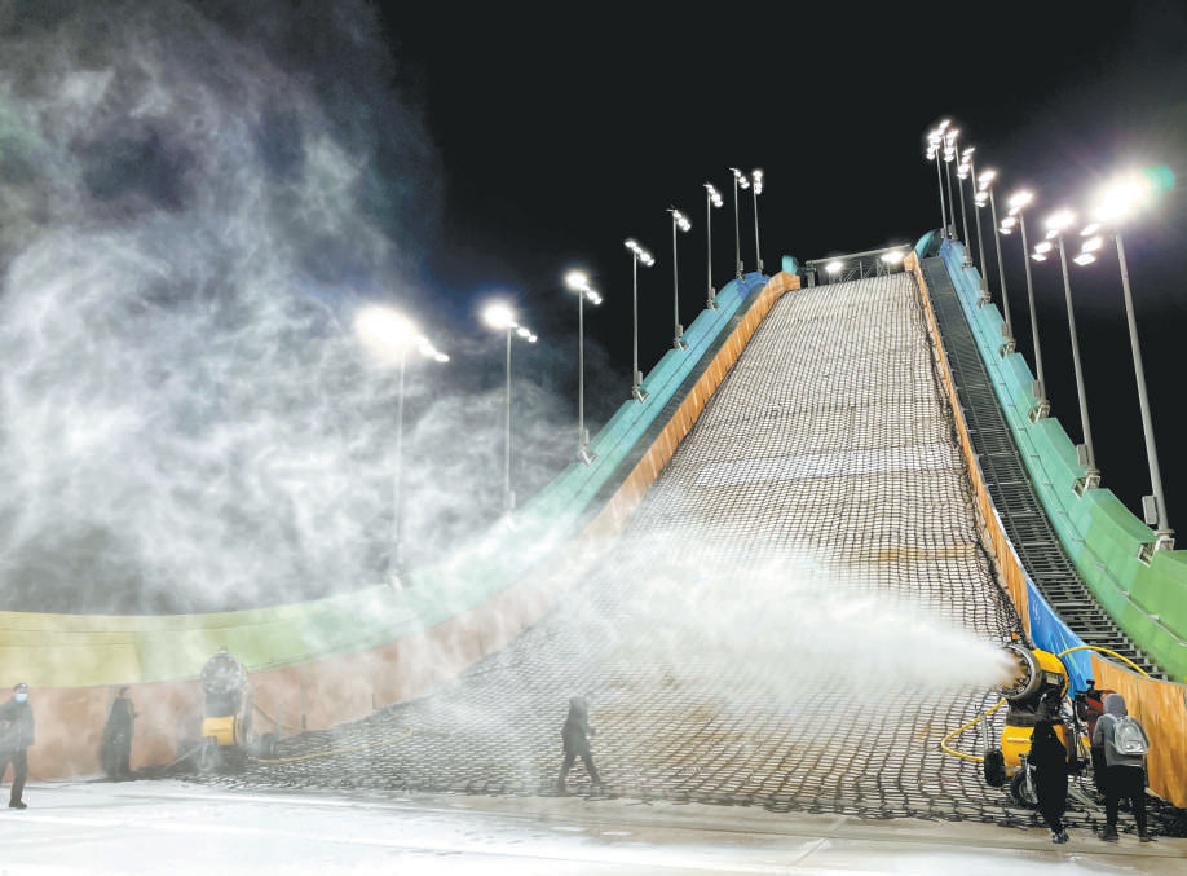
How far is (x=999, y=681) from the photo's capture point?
1218 centimetres

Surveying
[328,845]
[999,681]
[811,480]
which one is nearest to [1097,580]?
[999,681]

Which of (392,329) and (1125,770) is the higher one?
(392,329)

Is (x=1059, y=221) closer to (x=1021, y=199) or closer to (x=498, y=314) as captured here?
(x=1021, y=199)

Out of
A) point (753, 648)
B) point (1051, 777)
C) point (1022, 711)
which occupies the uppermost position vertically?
point (753, 648)

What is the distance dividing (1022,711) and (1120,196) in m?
8.74

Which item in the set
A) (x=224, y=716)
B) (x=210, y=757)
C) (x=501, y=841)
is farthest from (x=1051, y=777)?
(x=210, y=757)

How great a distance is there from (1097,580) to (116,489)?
62.6 feet

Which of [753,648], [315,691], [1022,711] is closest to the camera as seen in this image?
[1022,711]

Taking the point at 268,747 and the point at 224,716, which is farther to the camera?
the point at 268,747

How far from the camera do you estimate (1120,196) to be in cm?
1288

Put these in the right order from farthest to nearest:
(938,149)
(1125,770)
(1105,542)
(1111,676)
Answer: (938,149) → (1105,542) → (1111,676) → (1125,770)

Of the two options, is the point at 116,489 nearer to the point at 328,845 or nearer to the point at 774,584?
the point at 774,584

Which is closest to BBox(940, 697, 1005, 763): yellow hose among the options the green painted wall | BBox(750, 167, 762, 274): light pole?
the green painted wall

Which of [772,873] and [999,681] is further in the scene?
[999,681]
